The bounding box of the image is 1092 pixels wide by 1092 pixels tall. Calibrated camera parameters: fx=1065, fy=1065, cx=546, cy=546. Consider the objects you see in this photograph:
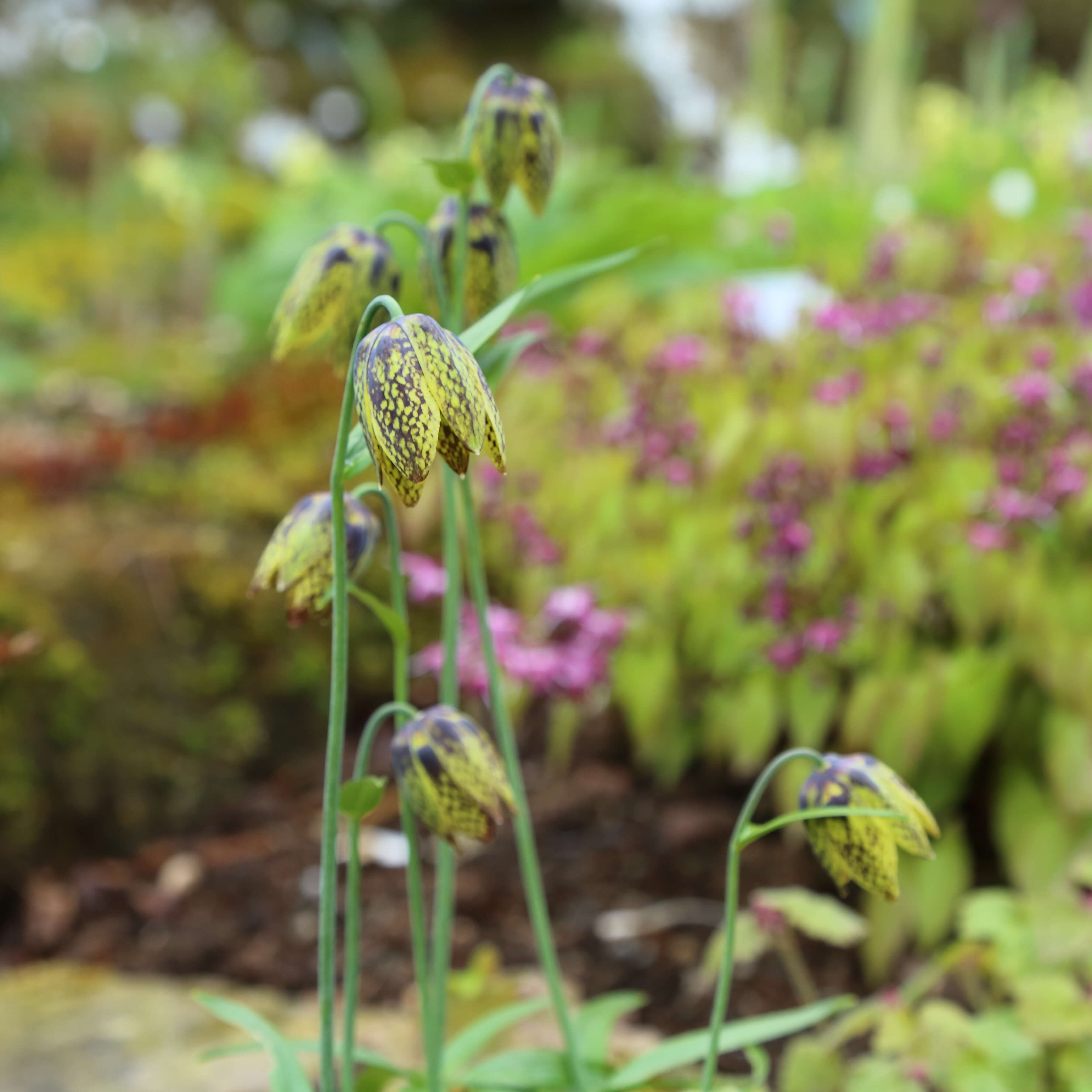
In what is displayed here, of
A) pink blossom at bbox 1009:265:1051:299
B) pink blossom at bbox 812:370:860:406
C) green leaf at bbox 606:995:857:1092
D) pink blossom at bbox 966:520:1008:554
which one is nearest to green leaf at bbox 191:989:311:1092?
green leaf at bbox 606:995:857:1092

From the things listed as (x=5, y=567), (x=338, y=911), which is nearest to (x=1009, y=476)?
(x=338, y=911)

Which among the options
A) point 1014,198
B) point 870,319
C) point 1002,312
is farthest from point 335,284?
point 1014,198

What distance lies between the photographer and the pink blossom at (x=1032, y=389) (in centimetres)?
161

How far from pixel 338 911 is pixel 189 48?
891 centimetres

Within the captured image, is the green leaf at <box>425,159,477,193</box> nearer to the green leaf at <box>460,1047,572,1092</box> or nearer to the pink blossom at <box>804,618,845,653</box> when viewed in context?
the green leaf at <box>460,1047,572,1092</box>

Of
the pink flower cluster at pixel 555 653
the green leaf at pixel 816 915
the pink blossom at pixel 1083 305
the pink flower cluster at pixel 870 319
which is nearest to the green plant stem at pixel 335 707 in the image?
the green leaf at pixel 816 915

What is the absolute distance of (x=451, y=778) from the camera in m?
0.79

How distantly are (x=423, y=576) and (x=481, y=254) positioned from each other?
0.97m

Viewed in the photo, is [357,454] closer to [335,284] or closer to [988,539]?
[335,284]

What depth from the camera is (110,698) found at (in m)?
2.01

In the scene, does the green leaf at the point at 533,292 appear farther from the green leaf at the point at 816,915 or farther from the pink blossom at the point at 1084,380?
the pink blossom at the point at 1084,380

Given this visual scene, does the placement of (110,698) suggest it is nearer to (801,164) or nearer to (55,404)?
(55,404)

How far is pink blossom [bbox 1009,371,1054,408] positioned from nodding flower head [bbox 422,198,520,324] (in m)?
0.99

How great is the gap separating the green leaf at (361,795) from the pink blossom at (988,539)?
1.05 metres
